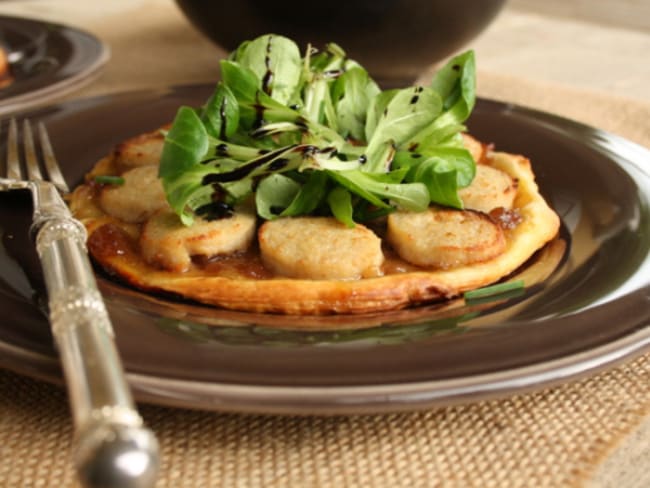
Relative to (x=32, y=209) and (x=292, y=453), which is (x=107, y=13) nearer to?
(x=32, y=209)

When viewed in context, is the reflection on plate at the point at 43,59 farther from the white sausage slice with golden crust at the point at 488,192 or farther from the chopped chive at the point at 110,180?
the white sausage slice with golden crust at the point at 488,192

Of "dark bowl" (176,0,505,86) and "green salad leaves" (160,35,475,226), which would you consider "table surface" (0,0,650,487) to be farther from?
"green salad leaves" (160,35,475,226)

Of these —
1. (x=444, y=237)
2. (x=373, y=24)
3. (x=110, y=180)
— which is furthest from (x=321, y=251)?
(x=373, y=24)

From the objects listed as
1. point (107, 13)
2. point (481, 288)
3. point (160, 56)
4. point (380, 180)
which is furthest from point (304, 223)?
point (107, 13)

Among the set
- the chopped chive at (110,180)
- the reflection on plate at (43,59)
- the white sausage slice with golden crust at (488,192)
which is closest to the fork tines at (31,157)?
the chopped chive at (110,180)

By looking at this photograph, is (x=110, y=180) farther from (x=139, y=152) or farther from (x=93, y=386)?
(x=93, y=386)

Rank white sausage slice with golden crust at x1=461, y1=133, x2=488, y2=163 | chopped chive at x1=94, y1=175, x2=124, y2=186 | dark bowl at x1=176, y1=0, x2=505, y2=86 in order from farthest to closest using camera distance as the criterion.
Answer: dark bowl at x1=176, y1=0, x2=505, y2=86, white sausage slice with golden crust at x1=461, y1=133, x2=488, y2=163, chopped chive at x1=94, y1=175, x2=124, y2=186

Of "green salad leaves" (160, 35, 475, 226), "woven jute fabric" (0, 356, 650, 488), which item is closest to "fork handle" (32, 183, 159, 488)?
"woven jute fabric" (0, 356, 650, 488)
